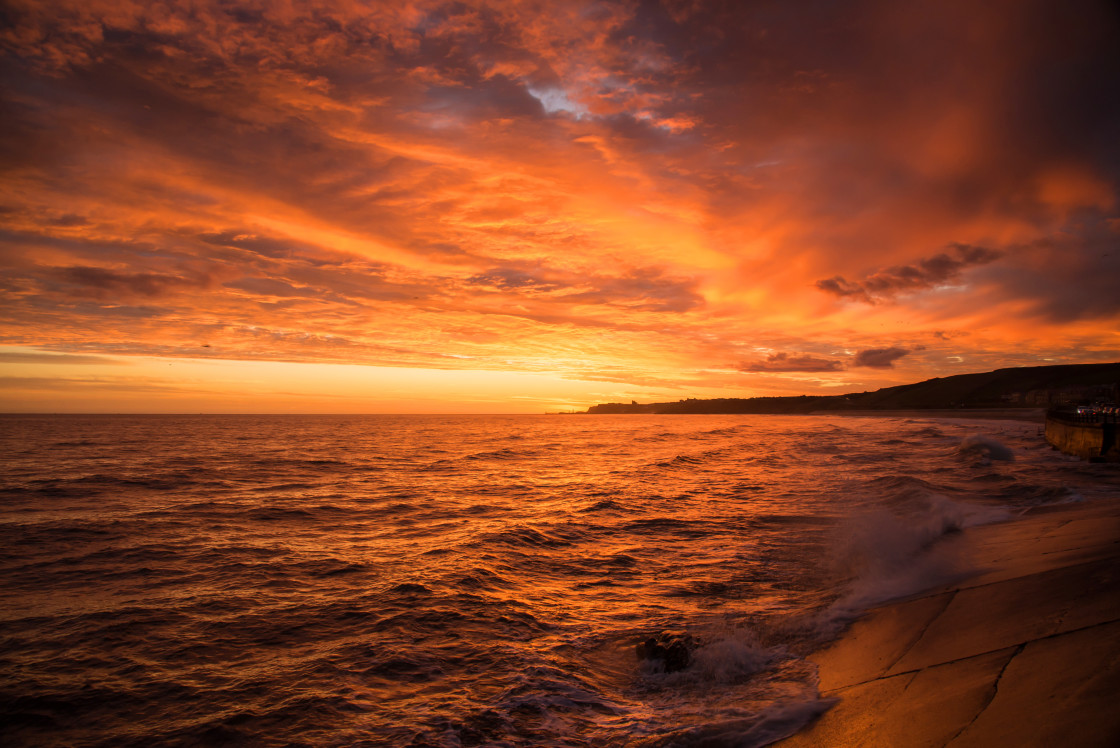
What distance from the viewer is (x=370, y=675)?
8297 mm

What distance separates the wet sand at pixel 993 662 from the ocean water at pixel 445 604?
2.25ft

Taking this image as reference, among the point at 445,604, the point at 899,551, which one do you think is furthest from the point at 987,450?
the point at 445,604

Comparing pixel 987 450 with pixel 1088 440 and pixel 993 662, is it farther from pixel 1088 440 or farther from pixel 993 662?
pixel 993 662

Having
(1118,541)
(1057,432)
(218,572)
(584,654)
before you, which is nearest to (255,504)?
(218,572)

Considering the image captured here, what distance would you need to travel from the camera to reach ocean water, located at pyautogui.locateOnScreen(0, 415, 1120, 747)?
712 centimetres

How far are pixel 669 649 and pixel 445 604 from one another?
5.14m

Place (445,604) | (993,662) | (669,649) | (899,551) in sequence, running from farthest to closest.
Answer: (899,551), (445,604), (669,649), (993,662)

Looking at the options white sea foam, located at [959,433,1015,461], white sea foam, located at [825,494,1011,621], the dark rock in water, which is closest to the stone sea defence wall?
white sea foam, located at [959,433,1015,461]

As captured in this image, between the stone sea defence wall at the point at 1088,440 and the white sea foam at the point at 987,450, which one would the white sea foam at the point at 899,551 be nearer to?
the stone sea defence wall at the point at 1088,440

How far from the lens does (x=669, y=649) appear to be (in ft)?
28.3

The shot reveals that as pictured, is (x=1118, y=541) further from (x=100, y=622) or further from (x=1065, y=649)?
(x=100, y=622)

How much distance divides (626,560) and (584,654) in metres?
6.10

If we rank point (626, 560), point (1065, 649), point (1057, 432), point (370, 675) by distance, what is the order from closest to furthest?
point (1065, 649) < point (370, 675) < point (626, 560) < point (1057, 432)

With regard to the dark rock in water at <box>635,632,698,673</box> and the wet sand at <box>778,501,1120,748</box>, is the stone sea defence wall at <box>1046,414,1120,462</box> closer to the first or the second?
the wet sand at <box>778,501,1120,748</box>
